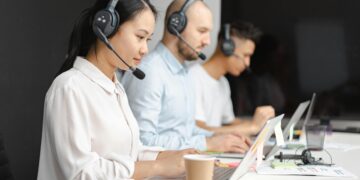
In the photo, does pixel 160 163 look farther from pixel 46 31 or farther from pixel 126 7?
pixel 46 31

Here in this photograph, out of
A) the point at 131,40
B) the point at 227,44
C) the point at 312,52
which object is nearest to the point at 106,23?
the point at 131,40

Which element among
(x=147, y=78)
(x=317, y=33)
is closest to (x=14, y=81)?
(x=147, y=78)

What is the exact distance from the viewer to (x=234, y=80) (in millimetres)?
3623

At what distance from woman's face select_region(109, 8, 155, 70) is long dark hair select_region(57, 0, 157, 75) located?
19mm

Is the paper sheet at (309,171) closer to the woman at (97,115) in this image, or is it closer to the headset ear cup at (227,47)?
the woman at (97,115)

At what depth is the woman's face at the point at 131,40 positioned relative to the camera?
5.22ft

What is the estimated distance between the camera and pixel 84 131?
1.35m

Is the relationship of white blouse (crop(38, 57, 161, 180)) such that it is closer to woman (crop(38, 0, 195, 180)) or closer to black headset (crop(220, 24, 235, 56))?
woman (crop(38, 0, 195, 180))

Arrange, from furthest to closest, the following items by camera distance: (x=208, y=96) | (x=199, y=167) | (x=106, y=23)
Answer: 1. (x=208, y=96)
2. (x=106, y=23)
3. (x=199, y=167)

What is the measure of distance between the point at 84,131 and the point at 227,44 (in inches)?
76.8

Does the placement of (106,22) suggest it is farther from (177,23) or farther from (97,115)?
(177,23)

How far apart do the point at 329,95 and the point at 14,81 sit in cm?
202

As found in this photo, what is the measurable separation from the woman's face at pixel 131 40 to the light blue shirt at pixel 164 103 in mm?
540

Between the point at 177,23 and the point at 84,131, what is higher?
the point at 177,23
